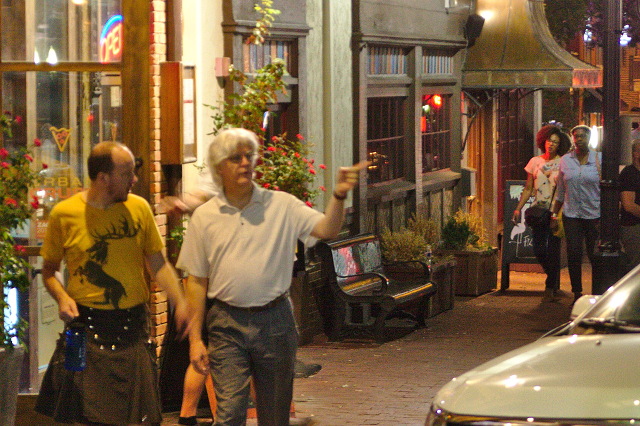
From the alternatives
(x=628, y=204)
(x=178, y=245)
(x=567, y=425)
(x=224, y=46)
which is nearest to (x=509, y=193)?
(x=628, y=204)

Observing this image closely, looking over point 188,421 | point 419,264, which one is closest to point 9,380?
point 188,421

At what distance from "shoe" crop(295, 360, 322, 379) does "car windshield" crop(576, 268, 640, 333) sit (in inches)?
180

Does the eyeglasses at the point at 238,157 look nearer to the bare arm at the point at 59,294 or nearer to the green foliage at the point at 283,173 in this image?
the bare arm at the point at 59,294

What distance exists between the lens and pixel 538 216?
14.3m

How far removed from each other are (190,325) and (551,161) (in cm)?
956

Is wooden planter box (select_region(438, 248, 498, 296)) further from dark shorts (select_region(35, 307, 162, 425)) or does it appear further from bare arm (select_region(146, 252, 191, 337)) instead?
dark shorts (select_region(35, 307, 162, 425))

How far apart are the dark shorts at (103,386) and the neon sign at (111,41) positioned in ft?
10.3

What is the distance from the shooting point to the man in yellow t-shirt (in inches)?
243

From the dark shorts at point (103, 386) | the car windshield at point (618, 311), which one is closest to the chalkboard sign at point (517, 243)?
the car windshield at point (618, 311)

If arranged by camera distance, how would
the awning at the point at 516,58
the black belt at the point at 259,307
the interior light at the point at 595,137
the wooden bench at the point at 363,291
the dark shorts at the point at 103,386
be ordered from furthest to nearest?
the interior light at the point at 595,137, the awning at the point at 516,58, the wooden bench at the point at 363,291, the dark shorts at the point at 103,386, the black belt at the point at 259,307

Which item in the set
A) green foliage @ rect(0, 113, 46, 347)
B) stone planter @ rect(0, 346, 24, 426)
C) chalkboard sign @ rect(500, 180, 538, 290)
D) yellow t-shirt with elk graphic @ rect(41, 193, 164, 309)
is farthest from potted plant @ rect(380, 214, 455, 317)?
yellow t-shirt with elk graphic @ rect(41, 193, 164, 309)

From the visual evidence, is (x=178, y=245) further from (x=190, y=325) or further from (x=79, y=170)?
(x=190, y=325)

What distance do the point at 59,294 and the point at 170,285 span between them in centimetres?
57

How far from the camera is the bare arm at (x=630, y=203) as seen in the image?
39.5 ft
